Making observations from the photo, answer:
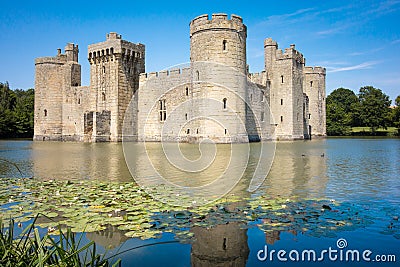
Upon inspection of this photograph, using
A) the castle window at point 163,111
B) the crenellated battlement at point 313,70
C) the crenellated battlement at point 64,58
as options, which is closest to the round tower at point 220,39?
the castle window at point 163,111

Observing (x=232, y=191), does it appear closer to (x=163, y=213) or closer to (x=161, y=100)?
(x=163, y=213)

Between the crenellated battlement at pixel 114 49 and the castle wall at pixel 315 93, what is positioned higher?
the crenellated battlement at pixel 114 49

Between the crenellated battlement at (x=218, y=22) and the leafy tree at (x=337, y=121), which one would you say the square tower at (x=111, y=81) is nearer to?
the crenellated battlement at (x=218, y=22)

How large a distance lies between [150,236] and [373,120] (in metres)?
49.0

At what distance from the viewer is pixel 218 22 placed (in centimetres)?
2127

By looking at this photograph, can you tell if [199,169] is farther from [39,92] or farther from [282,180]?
[39,92]

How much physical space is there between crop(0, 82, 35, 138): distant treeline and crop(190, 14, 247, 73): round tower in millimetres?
28698

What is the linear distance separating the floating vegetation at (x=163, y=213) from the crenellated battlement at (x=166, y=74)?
19513mm

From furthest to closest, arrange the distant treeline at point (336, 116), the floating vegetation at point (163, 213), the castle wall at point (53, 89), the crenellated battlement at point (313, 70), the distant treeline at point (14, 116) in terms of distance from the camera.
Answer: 1. the distant treeline at point (336, 116)
2. the distant treeline at point (14, 116)
3. the crenellated battlement at point (313, 70)
4. the castle wall at point (53, 89)
5. the floating vegetation at point (163, 213)

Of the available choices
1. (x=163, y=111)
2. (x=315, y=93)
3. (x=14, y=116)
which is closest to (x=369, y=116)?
(x=315, y=93)

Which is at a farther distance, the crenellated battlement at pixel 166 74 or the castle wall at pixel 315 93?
the castle wall at pixel 315 93

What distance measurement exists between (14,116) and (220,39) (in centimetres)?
3105

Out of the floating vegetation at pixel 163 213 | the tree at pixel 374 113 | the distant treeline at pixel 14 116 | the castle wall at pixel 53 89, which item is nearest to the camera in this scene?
the floating vegetation at pixel 163 213

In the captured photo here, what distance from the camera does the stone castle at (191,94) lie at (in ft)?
70.3
